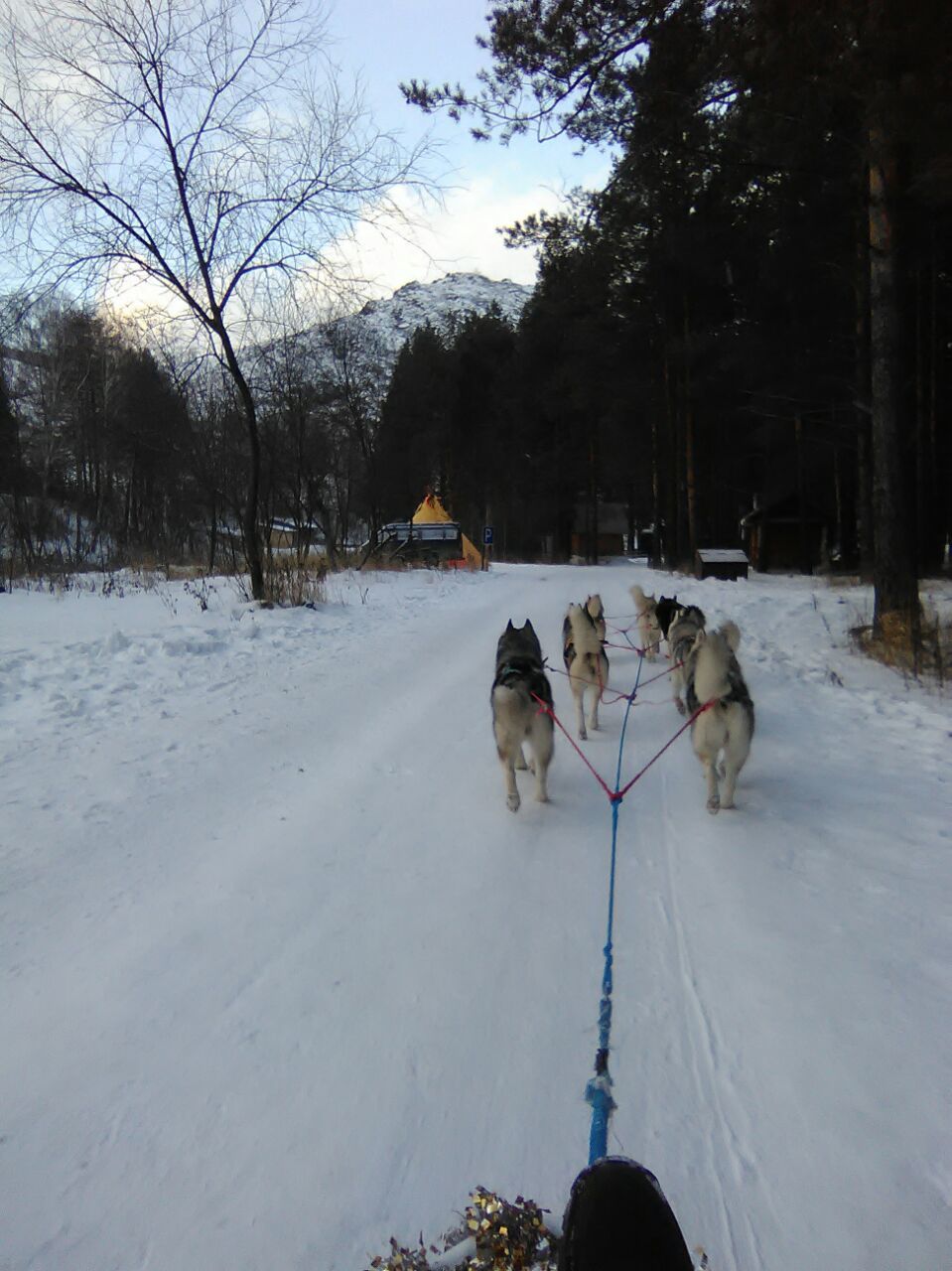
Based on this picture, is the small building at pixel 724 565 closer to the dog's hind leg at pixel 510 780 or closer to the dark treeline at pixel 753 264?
the dark treeline at pixel 753 264

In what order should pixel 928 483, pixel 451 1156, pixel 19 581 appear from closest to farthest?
1. pixel 451 1156
2. pixel 19 581
3. pixel 928 483

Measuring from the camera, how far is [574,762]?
618 centimetres

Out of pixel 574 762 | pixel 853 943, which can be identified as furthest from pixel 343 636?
pixel 853 943

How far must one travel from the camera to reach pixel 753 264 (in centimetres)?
2570

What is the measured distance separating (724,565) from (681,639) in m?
17.4

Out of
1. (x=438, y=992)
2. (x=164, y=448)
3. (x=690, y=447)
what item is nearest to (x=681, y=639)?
(x=438, y=992)

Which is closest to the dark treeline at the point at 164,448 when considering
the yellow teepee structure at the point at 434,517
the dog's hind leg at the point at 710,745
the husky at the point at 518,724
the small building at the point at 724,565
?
the yellow teepee structure at the point at 434,517

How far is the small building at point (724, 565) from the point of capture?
24.1 meters

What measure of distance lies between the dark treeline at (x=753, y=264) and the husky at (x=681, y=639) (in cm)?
361

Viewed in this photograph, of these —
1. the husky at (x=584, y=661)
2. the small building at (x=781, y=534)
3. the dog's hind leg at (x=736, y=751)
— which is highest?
the small building at (x=781, y=534)

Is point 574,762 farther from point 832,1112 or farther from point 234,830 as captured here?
point 832,1112

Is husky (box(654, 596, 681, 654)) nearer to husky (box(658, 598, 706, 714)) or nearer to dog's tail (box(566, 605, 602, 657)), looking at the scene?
husky (box(658, 598, 706, 714))

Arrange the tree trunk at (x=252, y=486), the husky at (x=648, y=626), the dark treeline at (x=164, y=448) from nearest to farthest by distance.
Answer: the husky at (x=648, y=626) → the tree trunk at (x=252, y=486) → the dark treeline at (x=164, y=448)

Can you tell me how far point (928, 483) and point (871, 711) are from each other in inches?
790
